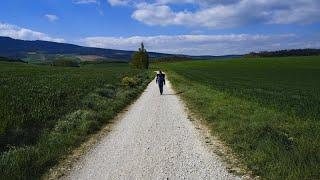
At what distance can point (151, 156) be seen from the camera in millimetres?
11523

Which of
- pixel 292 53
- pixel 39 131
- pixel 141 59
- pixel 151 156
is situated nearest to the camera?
pixel 151 156

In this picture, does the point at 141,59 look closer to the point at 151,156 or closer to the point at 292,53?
the point at 292,53

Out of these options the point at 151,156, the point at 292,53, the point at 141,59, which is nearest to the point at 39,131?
the point at 151,156

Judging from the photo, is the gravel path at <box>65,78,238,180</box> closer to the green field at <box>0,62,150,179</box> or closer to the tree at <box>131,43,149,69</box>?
the green field at <box>0,62,150,179</box>

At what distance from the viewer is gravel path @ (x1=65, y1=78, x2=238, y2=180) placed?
32.1 feet

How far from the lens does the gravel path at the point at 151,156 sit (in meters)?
9.77

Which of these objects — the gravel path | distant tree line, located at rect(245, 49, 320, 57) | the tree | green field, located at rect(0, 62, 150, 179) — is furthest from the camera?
distant tree line, located at rect(245, 49, 320, 57)

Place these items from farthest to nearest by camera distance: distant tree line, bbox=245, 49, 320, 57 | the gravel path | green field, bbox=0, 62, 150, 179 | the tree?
distant tree line, bbox=245, 49, 320, 57 → the tree → green field, bbox=0, 62, 150, 179 → the gravel path

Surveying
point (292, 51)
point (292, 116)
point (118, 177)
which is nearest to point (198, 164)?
point (118, 177)

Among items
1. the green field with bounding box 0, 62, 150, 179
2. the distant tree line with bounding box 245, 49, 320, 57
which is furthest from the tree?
the green field with bounding box 0, 62, 150, 179

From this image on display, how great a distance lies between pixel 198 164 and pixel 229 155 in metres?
1.30

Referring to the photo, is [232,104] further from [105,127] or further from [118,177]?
[118,177]

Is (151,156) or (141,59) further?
(141,59)

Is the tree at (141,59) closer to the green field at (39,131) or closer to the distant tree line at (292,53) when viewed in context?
the distant tree line at (292,53)
